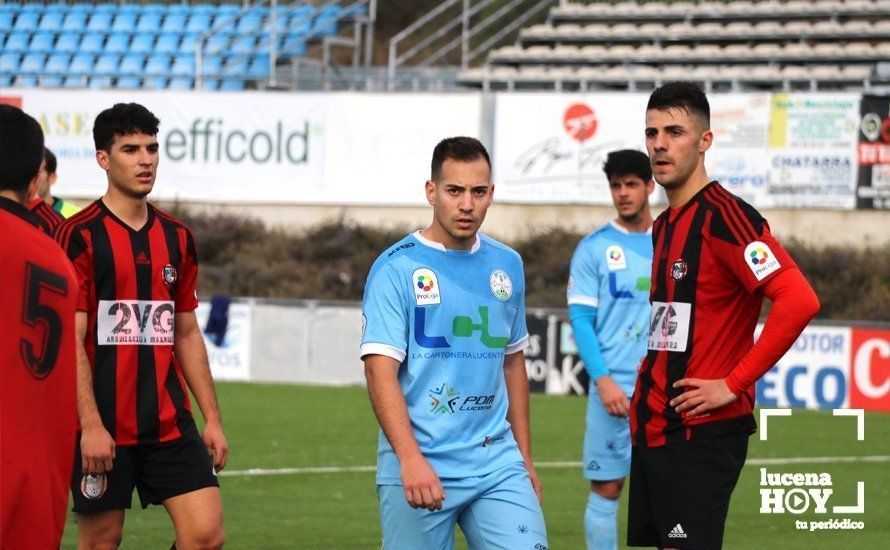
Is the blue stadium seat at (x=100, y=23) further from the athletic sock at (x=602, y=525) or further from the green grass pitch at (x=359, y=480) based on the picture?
the athletic sock at (x=602, y=525)

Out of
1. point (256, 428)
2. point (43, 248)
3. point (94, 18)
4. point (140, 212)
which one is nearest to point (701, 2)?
point (94, 18)

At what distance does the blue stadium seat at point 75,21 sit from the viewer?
33.3 m

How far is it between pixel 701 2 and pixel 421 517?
1006 inches

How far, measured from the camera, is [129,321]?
6176mm

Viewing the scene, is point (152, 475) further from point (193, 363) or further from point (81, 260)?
point (81, 260)

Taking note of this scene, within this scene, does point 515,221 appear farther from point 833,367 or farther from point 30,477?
point 30,477

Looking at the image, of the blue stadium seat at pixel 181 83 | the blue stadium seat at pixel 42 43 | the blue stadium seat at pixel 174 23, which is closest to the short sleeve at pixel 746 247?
the blue stadium seat at pixel 181 83

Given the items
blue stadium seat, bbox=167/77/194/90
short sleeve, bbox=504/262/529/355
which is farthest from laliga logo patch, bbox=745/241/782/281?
blue stadium seat, bbox=167/77/194/90

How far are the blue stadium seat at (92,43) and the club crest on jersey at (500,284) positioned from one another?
2835 centimetres

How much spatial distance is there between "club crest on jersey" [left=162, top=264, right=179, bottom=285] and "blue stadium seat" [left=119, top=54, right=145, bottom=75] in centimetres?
2549

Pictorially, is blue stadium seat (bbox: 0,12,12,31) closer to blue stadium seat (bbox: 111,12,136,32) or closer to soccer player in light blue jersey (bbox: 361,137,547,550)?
blue stadium seat (bbox: 111,12,136,32)

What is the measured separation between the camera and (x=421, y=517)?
17.0 feet

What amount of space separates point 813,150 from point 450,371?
64.3 feet

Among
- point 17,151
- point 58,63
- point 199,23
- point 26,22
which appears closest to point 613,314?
point 17,151
